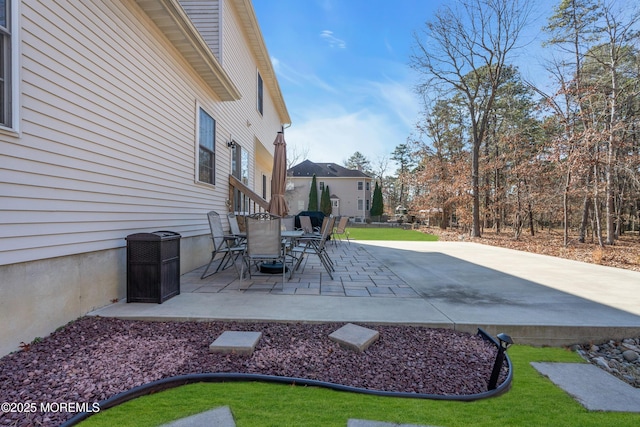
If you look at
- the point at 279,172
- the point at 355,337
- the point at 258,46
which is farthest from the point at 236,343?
the point at 258,46

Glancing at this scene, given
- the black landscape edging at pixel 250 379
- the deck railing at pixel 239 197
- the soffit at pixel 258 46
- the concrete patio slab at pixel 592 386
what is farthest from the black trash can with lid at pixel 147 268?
the soffit at pixel 258 46

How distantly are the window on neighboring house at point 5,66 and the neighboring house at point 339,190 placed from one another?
2909 centimetres

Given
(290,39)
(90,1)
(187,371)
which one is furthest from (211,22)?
(187,371)

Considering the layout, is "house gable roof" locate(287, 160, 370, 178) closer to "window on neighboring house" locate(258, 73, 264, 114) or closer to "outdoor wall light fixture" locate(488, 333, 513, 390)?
"window on neighboring house" locate(258, 73, 264, 114)

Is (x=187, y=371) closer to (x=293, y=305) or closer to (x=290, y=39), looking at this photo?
(x=293, y=305)

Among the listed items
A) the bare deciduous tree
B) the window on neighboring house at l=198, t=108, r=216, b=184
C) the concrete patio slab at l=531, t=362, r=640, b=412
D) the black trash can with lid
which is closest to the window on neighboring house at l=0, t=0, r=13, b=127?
the black trash can with lid

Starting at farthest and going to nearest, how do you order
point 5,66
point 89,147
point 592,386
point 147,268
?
point 147,268, point 89,147, point 5,66, point 592,386

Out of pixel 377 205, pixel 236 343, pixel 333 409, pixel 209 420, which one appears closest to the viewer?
pixel 209 420

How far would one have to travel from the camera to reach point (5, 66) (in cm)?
216

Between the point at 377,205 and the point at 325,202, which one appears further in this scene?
the point at 377,205

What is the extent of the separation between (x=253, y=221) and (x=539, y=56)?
13.4 meters

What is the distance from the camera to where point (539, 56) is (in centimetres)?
1134

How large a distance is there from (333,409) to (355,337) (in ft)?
2.69

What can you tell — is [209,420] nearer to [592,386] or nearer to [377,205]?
[592,386]
